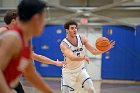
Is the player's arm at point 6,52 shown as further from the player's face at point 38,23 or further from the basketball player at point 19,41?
the player's face at point 38,23

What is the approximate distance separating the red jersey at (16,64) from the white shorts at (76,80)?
12.8ft

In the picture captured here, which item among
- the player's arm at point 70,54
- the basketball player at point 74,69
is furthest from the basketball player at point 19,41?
the basketball player at point 74,69

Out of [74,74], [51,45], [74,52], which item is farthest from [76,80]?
Result: [51,45]

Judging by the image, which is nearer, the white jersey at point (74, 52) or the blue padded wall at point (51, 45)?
the white jersey at point (74, 52)

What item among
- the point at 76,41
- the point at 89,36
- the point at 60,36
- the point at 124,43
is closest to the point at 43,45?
the point at 60,36

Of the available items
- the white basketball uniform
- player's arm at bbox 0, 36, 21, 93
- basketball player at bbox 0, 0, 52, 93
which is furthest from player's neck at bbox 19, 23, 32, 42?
the white basketball uniform

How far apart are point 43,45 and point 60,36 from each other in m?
0.89

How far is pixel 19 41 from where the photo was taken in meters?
2.12

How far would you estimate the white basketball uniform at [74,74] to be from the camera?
615cm

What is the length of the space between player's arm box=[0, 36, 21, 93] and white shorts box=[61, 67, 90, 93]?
411 cm

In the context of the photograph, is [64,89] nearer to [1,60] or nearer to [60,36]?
[1,60]

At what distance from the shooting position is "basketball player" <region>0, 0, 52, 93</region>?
2.05 meters

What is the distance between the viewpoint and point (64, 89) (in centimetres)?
621

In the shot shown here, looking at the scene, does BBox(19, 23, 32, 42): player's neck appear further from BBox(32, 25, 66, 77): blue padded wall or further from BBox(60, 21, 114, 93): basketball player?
BBox(32, 25, 66, 77): blue padded wall
